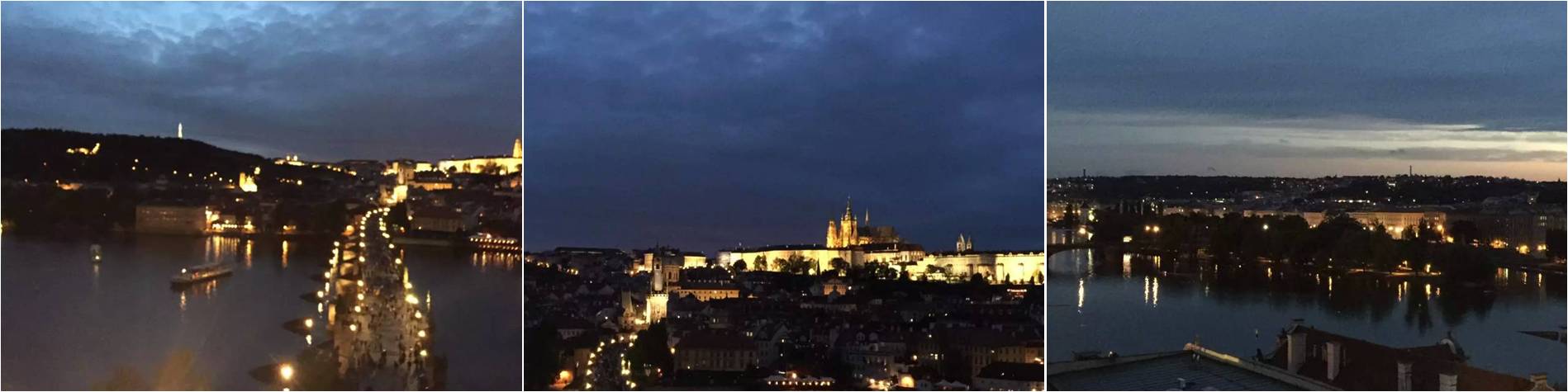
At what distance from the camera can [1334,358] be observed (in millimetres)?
4461

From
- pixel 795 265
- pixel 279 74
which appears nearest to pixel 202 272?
pixel 279 74

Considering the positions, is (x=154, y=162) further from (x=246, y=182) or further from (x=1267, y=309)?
(x=1267, y=309)

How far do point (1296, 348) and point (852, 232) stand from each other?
1.87 meters

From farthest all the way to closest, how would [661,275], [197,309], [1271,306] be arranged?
[1271,306]
[661,275]
[197,309]

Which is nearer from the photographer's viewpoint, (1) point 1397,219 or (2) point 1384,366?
(2) point 1384,366

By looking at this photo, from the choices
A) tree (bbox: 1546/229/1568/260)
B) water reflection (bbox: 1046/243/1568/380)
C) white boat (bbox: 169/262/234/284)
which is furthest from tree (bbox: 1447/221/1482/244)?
white boat (bbox: 169/262/234/284)

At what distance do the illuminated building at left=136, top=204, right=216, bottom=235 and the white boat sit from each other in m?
0.15

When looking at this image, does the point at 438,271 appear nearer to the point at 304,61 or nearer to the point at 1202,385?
the point at 304,61

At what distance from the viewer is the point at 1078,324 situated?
4.65 m

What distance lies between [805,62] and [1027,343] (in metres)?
1.52

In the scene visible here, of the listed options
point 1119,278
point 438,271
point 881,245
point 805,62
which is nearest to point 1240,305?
point 1119,278

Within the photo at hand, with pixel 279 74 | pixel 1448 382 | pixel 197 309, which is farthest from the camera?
pixel 197 309

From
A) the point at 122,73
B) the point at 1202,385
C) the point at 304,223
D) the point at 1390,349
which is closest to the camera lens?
the point at 1202,385

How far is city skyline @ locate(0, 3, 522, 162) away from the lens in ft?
14.6
